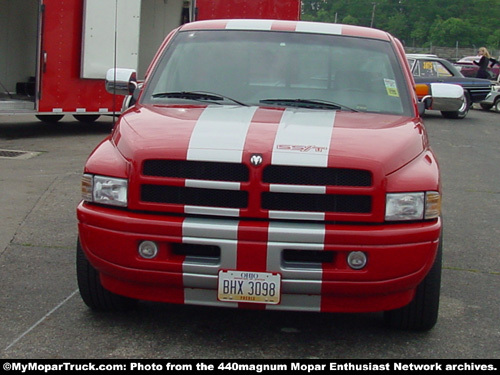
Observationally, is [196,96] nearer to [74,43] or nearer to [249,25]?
[249,25]

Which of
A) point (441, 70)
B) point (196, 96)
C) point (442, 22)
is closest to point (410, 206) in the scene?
point (196, 96)

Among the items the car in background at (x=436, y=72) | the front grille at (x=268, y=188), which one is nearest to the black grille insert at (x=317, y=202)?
the front grille at (x=268, y=188)

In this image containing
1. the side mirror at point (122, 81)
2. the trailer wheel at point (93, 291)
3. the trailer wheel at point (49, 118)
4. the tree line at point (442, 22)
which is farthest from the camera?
the tree line at point (442, 22)

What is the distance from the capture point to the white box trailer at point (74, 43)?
43.3 ft

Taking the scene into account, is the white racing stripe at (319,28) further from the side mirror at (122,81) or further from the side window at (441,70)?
the side window at (441,70)

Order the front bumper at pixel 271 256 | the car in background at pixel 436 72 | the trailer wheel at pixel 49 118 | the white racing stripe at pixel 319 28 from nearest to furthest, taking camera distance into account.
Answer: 1. the front bumper at pixel 271 256
2. the white racing stripe at pixel 319 28
3. the trailer wheel at pixel 49 118
4. the car in background at pixel 436 72

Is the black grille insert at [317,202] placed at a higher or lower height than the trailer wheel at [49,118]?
higher

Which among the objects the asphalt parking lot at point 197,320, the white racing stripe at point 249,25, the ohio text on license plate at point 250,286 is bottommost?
the asphalt parking lot at point 197,320

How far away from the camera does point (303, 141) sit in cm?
424

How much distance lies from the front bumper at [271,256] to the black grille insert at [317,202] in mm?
87

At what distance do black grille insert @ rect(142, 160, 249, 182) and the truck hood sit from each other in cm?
4

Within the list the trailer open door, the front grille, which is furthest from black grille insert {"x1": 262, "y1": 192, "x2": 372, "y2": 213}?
the trailer open door

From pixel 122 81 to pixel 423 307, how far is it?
108 inches
